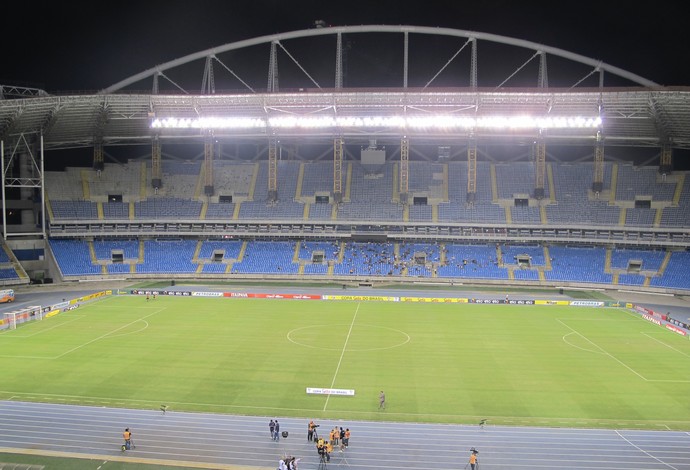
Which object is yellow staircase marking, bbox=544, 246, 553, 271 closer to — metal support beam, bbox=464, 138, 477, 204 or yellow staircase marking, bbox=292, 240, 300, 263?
metal support beam, bbox=464, 138, 477, 204

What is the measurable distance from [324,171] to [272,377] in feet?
144

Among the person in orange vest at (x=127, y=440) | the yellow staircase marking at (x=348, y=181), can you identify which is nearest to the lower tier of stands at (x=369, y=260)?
the yellow staircase marking at (x=348, y=181)

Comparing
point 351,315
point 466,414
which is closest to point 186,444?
point 466,414

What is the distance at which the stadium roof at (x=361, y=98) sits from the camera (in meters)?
51.9

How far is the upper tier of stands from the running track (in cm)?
4134

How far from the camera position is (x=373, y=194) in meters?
64.0

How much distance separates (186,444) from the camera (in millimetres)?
19125

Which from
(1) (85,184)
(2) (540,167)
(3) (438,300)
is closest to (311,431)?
(3) (438,300)

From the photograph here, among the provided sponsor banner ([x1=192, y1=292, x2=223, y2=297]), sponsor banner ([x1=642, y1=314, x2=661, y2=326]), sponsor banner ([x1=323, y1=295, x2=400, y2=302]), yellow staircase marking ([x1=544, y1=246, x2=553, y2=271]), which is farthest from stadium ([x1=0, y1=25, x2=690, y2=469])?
sponsor banner ([x1=642, y1=314, x2=661, y2=326])

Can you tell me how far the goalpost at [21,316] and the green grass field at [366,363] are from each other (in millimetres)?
1214

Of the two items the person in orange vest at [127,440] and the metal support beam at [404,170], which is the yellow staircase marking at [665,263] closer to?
the metal support beam at [404,170]

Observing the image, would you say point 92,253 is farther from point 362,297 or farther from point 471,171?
point 471,171

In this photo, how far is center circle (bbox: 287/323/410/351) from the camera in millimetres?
32062

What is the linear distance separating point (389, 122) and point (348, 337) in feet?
95.6
